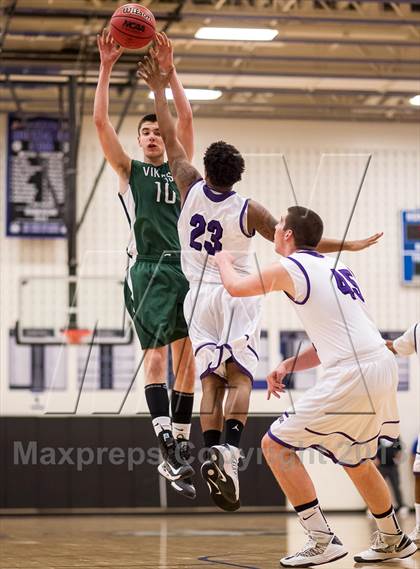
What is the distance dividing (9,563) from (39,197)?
9614 millimetres

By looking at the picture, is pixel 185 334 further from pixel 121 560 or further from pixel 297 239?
pixel 121 560

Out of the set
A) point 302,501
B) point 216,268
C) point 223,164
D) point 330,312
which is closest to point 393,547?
point 302,501

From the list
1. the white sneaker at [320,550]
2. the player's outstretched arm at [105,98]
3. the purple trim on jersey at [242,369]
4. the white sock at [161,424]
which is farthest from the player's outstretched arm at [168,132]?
the white sneaker at [320,550]

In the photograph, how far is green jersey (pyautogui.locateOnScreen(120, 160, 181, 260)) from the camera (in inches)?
286

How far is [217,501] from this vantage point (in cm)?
673

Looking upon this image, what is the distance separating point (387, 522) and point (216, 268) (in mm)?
2270

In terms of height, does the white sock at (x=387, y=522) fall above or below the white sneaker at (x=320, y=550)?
above

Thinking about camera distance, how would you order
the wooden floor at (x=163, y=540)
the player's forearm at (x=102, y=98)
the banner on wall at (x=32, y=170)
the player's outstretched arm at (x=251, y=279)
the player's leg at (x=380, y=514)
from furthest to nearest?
the banner on wall at (x=32, y=170) → the wooden floor at (x=163, y=540) → the player's leg at (x=380, y=514) → the player's forearm at (x=102, y=98) → the player's outstretched arm at (x=251, y=279)

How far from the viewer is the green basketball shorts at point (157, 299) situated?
7281mm

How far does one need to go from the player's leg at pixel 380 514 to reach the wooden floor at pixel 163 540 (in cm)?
13

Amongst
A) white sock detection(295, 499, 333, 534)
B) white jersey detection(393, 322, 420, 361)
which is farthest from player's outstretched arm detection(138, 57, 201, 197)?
white jersey detection(393, 322, 420, 361)

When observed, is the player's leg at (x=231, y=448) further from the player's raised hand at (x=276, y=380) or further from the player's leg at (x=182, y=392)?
the player's leg at (x=182, y=392)

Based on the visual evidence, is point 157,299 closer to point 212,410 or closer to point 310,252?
point 212,410

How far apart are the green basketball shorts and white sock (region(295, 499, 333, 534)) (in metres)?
1.40
